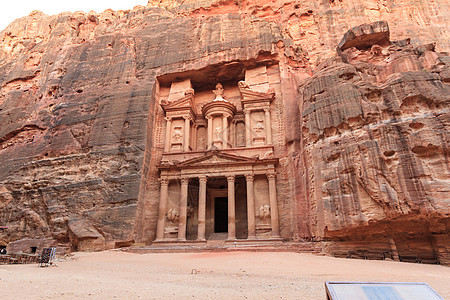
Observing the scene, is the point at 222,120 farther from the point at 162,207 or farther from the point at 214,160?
the point at 162,207

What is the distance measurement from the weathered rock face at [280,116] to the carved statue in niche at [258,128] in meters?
2.21

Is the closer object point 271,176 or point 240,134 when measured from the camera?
point 271,176

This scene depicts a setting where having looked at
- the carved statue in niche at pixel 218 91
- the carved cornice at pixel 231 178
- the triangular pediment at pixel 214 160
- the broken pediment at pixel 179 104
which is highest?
the carved statue in niche at pixel 218 91

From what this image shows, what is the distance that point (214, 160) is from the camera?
64.0ft

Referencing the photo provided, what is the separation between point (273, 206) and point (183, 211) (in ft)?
19.3

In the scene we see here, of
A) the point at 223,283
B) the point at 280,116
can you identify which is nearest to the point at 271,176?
the point at 280,116

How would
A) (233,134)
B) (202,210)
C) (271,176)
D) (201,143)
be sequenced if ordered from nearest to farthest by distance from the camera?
(202,210), (271,176), (233,134), (201,143)

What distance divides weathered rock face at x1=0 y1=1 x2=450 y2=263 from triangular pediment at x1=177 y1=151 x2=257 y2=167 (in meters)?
2.75

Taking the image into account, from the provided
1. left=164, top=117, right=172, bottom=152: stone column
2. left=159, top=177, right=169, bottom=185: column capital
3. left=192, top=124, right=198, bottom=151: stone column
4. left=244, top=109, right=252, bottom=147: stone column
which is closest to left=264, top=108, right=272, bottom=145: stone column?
left=244, top=109, right=252, bottom=147: stone column

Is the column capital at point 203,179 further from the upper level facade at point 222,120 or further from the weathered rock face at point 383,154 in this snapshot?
the weathered rock face at point 383,154

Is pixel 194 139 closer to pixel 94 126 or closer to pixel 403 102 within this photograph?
pixel 94 126

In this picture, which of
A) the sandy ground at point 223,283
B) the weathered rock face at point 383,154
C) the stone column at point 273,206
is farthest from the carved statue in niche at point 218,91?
the sandy ground at point 223,283

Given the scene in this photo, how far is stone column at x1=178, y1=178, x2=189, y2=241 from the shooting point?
1798 centimetres

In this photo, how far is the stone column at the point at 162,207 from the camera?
18.3 meters
